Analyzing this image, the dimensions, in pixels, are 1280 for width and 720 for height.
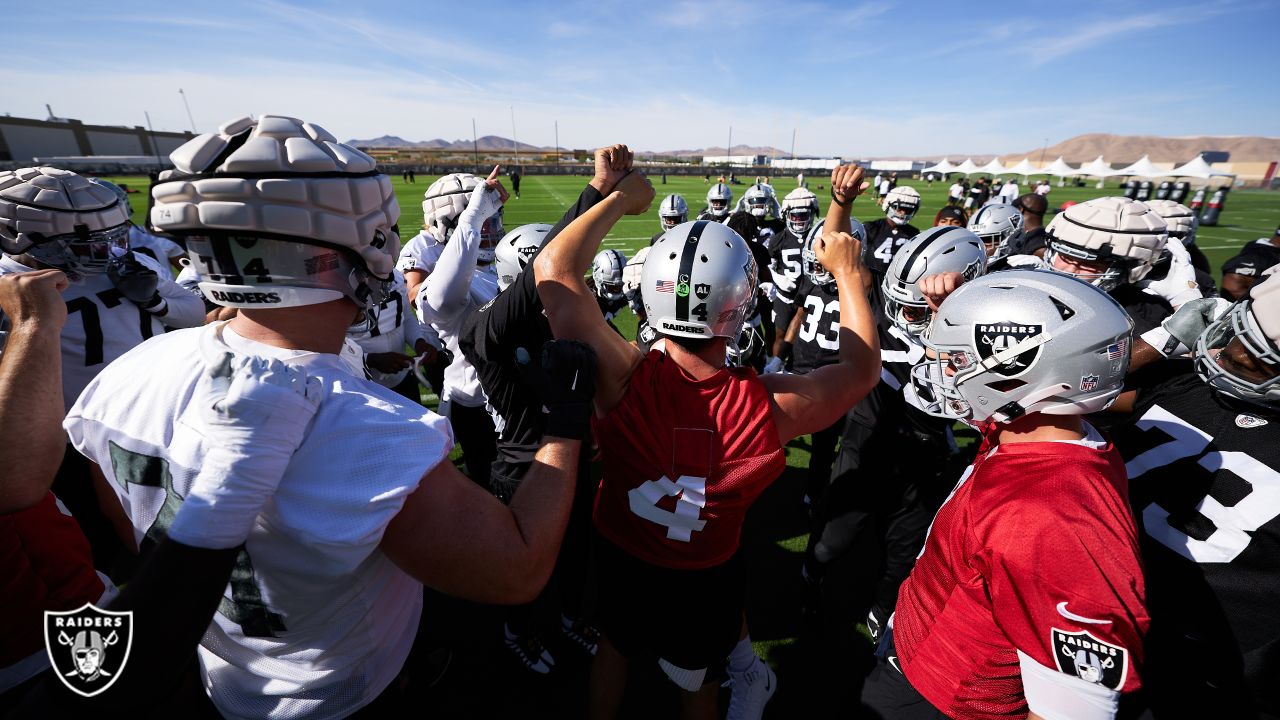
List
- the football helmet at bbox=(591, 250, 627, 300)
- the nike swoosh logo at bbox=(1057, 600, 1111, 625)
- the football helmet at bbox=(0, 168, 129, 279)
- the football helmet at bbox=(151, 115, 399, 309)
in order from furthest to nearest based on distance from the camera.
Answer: the football helmet at bbox=(591, 250, 627, 300) → the football helmet at bbox=(0, 168, 129, 279) → the nike swoosh logo at bbox=(1057, 600, 1111, 625) → the football helmet at bbox=(151, 115, 399, 309)

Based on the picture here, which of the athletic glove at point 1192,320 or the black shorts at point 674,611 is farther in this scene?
the athletic glove at point 1192,320

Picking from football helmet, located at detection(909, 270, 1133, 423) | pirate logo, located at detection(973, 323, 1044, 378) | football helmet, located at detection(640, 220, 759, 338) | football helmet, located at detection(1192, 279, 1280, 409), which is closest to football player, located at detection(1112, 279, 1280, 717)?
football helmet, located at detection(1192, 279, 1280, 409)

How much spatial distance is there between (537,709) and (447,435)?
286 cm

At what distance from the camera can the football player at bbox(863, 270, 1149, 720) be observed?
153cm

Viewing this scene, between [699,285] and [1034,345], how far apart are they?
1308mm

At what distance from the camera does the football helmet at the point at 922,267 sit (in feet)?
12.7

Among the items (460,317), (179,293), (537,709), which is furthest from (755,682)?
(179,293)

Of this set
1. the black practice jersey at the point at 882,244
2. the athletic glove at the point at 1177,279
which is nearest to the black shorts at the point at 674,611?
the black practice jersey at the point at 882,244

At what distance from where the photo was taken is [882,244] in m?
6.93

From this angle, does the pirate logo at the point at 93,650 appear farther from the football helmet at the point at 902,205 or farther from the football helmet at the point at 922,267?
the football helmet at the point at 902,205

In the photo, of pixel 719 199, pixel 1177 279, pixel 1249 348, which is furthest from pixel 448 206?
pixel 719 199

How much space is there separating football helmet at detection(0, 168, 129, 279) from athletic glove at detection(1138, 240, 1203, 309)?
383 inches

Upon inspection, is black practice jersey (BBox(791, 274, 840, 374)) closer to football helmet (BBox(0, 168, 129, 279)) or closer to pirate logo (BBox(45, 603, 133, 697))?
pirate logo (BBox(45, 603, 133, 697))

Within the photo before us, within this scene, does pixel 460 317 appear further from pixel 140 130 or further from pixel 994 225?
pixel 140 130
